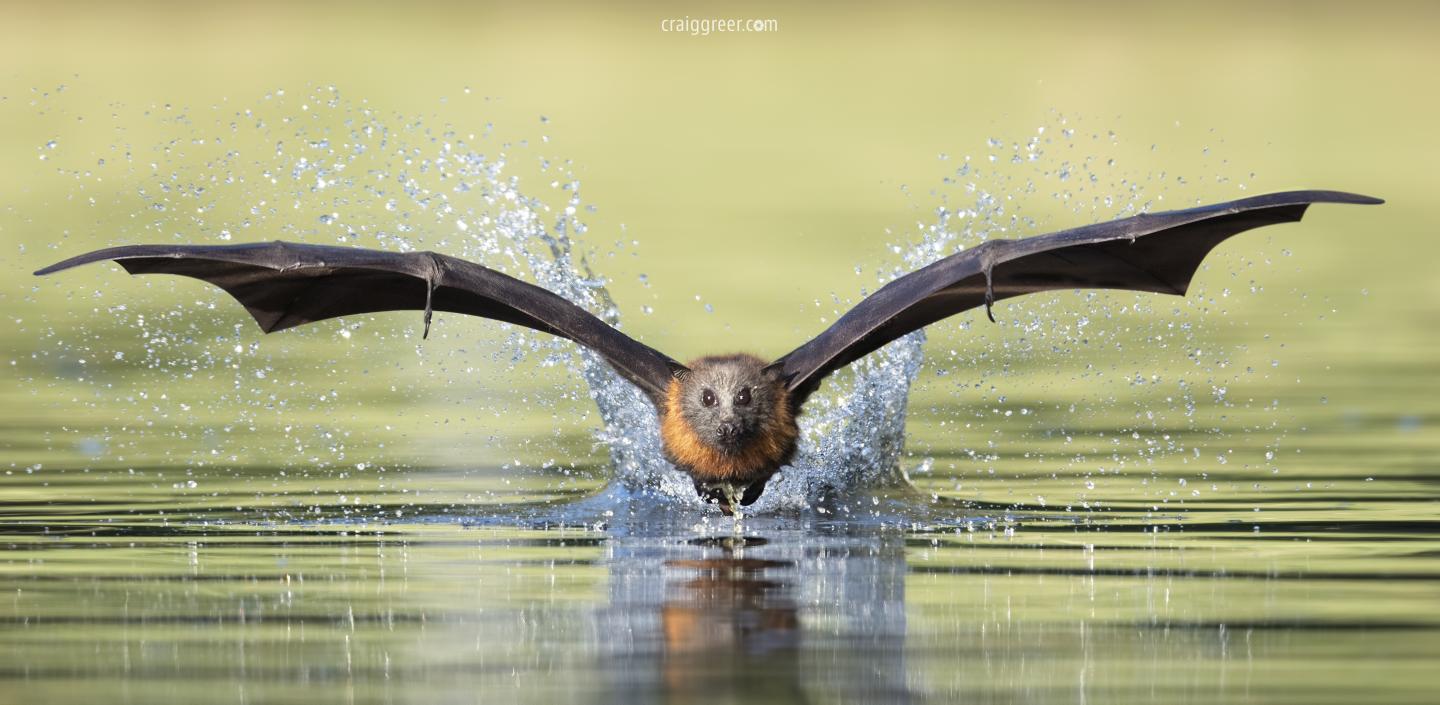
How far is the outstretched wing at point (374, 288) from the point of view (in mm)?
12781

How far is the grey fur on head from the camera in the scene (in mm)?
13328

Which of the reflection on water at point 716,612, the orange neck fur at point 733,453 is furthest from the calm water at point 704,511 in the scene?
the orange neck fur at point 733,453

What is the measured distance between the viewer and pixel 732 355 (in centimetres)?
1420

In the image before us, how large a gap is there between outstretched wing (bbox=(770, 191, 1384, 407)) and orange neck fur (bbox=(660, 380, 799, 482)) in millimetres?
317

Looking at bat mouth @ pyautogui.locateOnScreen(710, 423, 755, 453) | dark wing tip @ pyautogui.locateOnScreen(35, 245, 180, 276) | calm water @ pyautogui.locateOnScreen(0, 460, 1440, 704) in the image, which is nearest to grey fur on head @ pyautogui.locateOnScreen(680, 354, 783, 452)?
bat mouth @ pyautogui.locateOnScreen(710, 423, 755, 453)

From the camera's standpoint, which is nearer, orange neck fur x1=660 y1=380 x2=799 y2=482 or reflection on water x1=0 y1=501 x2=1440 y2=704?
reflection on water x1=0 y1=501 x2=1440 y2=704

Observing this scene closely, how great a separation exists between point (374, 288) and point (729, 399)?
2.38m

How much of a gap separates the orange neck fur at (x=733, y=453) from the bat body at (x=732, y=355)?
1 centimetres

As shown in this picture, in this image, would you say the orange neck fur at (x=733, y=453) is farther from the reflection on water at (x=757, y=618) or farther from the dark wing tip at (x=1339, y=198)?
the dark wing tip at (x=1339, y=198)

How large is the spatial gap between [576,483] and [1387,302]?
11941 millimetres

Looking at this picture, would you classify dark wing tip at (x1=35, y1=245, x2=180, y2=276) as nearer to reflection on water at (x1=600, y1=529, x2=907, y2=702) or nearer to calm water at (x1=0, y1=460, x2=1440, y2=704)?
calm water at (x1=0, y1=460, x2=1440, y2=704)

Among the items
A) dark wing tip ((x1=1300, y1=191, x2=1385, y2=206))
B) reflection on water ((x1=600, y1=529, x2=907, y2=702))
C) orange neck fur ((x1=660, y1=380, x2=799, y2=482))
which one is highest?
dark wing tip ((x1=1300, y1=191, x2=1385, y2=206))

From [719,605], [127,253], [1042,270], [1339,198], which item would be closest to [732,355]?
[1042,270]

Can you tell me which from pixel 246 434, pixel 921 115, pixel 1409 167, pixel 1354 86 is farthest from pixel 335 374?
pixel 1354 86
